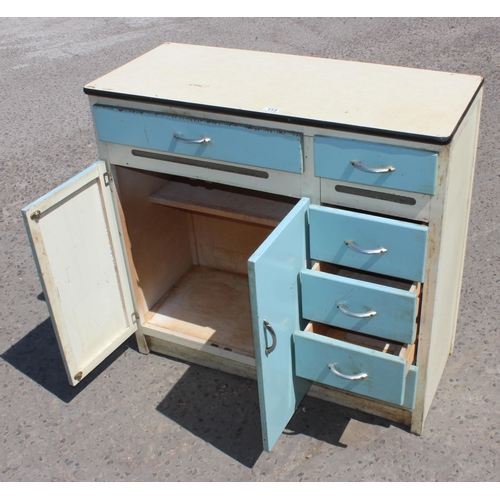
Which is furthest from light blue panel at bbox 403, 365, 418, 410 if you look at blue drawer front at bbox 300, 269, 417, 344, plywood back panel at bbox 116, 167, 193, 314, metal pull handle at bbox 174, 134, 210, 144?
plywood back panel at bbox 116, 167, 193, 314

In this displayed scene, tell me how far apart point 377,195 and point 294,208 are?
0.25 m

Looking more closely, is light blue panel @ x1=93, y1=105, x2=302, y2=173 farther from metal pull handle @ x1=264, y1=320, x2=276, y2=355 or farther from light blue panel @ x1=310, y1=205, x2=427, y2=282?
metal pull handle @ x1=264, y1=320, x2=276, y2=355

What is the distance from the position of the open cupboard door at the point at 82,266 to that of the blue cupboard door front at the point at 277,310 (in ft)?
2.45

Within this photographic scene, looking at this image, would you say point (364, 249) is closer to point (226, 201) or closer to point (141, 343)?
point (226, 201)

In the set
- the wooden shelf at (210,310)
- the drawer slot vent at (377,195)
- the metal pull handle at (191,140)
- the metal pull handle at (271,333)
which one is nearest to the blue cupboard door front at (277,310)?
the metal pull handle at (271,333)

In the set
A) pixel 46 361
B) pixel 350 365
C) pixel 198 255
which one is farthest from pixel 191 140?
pixel 46 361

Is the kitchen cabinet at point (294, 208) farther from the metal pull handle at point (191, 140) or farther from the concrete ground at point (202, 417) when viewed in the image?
the concrete ground at point (202, 417)

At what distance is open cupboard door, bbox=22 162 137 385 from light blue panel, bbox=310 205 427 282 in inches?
31.5

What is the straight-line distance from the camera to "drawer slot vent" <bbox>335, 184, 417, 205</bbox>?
6.34ft

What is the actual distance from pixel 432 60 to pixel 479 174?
1.81 metres

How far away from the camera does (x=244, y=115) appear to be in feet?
6.63

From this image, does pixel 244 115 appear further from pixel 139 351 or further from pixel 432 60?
pixel 432 60

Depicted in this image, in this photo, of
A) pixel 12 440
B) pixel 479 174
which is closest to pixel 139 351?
pixel 12 440

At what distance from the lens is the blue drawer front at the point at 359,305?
2014mm
